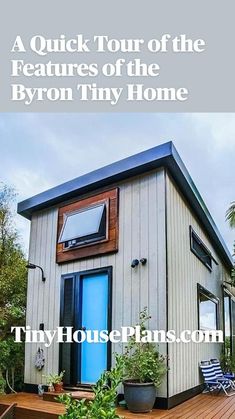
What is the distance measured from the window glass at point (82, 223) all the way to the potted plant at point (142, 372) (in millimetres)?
1570

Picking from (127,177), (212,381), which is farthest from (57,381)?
(127,177)

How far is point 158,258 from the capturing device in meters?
5.39

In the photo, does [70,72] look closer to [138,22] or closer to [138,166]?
[138,22]

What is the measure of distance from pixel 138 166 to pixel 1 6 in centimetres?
261

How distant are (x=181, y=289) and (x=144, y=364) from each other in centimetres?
146

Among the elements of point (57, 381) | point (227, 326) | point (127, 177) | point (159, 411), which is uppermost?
point (127, 177)

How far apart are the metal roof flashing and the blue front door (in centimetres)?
141

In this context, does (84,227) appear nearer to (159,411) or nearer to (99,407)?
(159,411)

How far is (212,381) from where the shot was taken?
21.3 feet

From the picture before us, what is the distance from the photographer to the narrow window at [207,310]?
24.1 ft

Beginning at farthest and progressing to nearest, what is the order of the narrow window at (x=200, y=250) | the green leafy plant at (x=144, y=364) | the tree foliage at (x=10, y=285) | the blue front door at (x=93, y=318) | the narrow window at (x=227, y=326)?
the narrow window at (x=227, y=326)
the tree foliage at (x=10, y=285)
the narrow window at (x=200, y=250)
the blue front door at (x=93, y=318)
the green leafy plant at (x=144, y=364)

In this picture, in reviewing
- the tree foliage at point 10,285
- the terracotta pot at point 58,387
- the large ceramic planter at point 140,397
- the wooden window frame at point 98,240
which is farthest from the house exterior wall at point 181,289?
the tree foliage at point 10,285

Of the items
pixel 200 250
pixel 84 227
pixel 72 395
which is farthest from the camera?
pixel 200 250

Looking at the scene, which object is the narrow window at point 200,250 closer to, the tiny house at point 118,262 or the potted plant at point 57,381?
the tiny house at point 118,262
